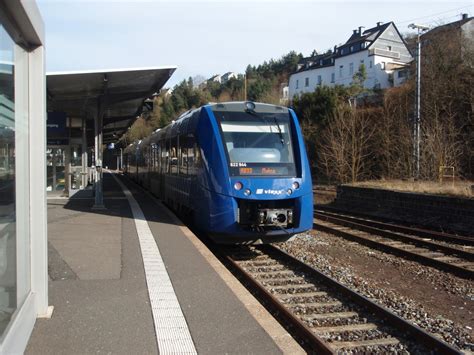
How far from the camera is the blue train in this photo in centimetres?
881

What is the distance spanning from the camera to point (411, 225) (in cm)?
1527

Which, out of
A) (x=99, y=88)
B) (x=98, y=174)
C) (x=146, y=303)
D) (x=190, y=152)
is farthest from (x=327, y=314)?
(x=99, y=88)

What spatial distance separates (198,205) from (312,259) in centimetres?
244

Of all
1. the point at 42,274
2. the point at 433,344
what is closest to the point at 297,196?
the point at 433,344

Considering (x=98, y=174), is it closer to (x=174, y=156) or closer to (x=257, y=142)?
(x=174, y=156)

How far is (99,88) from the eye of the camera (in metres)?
14.7

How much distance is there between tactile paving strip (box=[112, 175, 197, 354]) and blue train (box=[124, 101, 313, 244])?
4.73ft

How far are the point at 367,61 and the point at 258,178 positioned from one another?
2408 inches

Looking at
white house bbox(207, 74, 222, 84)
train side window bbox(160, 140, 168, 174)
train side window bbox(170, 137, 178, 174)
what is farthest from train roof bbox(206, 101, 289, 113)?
white house bbox(207, 74, 222, 84)

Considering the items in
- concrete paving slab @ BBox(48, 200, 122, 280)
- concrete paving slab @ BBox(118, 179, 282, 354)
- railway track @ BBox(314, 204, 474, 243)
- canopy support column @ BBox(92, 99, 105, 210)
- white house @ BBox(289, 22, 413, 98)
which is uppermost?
white house @ BBox(289, 22, 413, 98)

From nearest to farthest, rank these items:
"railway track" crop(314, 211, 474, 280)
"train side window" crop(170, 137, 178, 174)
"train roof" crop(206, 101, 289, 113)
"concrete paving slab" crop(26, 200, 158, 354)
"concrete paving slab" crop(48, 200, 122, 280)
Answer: "concrete paving slab" crop(26, 200, 158, 354), "concrete paving slab" crop(48, 200, 122, 280), "railway track" crop(314, 211, 474, 280), "train roof" crop(206, 101, 289, 113), "train side window" crop(170, 137, 178, 174)

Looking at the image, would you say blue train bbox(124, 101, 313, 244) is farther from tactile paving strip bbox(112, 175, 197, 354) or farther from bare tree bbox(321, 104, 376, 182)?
bare tree bbox(321, 104, 376, 182)

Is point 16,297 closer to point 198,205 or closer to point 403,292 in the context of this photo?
point 403,292

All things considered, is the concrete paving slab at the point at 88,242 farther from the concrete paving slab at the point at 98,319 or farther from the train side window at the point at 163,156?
the train side window at the point at 163,156
